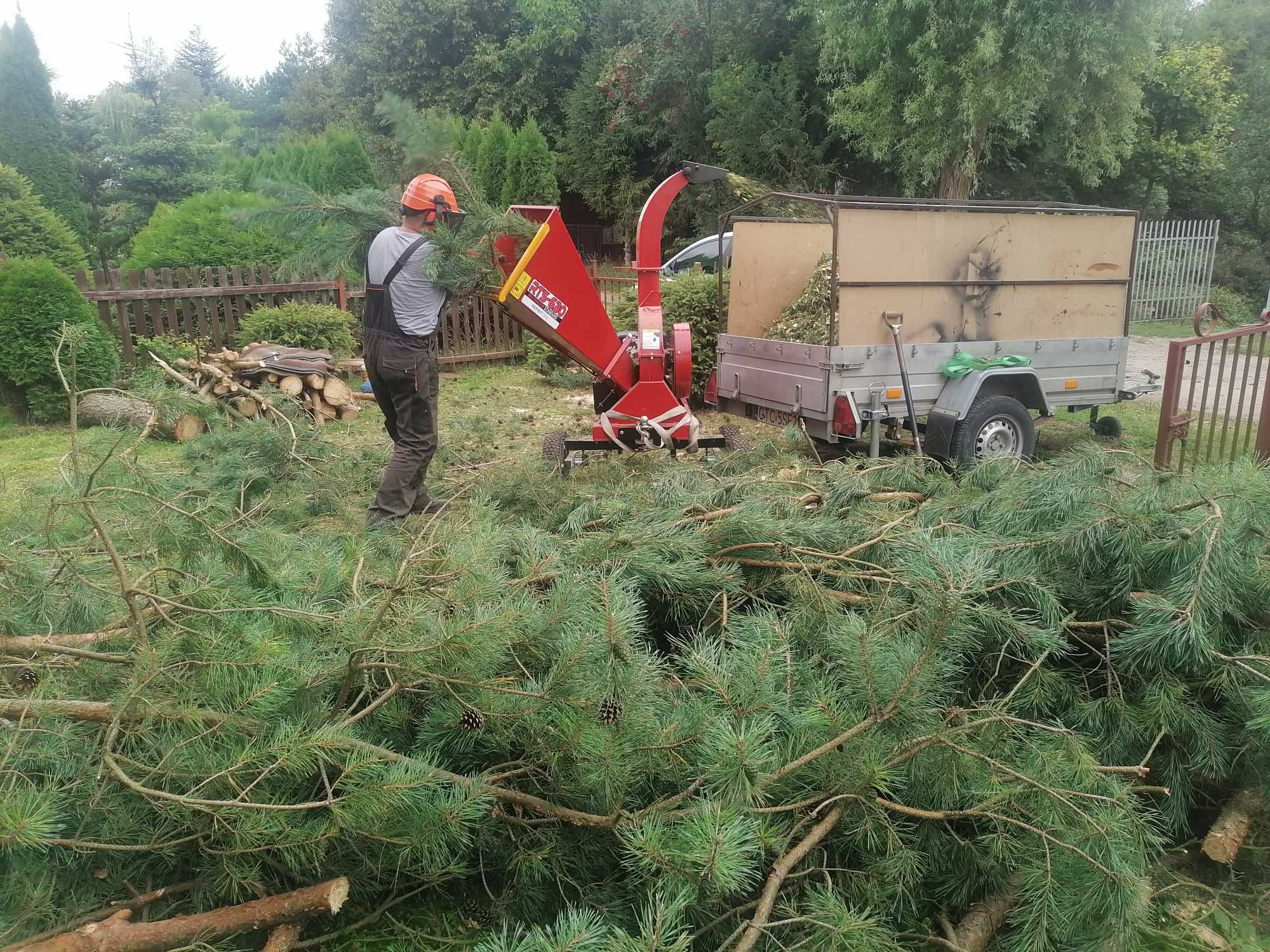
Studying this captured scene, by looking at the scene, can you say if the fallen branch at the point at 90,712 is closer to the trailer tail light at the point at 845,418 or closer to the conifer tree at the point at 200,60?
the trailer tail light at the point at 845,418

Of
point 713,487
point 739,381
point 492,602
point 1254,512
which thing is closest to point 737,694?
point 492,602

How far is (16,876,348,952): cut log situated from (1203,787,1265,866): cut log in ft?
7.78

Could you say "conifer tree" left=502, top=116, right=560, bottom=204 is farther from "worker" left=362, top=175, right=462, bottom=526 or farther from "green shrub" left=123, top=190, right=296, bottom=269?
"worker" left=362, top=175, right=462, bottom=526

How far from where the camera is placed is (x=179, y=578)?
96.9 inches

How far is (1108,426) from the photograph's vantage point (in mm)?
7695

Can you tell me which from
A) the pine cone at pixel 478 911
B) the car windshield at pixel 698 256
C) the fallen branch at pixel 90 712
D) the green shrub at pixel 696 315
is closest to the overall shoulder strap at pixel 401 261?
the fallen branch at pixel 90 712

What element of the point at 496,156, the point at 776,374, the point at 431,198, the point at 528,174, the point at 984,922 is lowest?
the point at 984,922

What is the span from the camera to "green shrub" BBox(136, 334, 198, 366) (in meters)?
9.75

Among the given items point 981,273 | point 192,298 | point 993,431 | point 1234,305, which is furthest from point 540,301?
point 1234,305

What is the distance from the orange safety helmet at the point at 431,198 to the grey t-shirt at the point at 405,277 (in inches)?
5.7

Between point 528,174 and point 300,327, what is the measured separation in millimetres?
12065

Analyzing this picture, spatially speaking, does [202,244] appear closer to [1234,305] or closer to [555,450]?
[555,450]

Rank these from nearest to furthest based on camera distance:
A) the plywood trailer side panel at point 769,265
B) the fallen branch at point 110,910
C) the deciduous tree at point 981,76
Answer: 1. the fallen branch at point 110,910
2. the plywood trailer side panel at point 769,265
3. the deciduous tree at point 981,76

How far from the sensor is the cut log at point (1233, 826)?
257 centimetres
